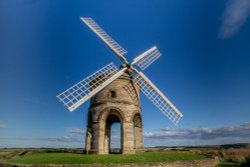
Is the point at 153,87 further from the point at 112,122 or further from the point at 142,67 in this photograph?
the point at 112,122

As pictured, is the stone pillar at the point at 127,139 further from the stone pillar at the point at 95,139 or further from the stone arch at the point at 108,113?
the stone pillar at the point at 95,139

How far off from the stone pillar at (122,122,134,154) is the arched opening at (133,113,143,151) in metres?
2.33

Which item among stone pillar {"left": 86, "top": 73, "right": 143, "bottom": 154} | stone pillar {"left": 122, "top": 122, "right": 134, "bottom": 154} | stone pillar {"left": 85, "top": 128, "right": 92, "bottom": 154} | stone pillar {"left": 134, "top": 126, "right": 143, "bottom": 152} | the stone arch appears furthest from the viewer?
stone pillar {"left": 134, "top": 126, "right": 143, "bottom": 152}

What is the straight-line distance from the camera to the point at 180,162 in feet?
51.5

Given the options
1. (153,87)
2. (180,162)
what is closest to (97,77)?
(153,87)

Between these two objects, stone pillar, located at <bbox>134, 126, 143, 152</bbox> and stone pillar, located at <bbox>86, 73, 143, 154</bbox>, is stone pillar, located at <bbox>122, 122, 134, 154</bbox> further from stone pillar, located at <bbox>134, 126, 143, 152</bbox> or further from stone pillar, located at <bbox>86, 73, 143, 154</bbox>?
stone pillar, located at <bbox>134, 126, 143, 152</bbox>

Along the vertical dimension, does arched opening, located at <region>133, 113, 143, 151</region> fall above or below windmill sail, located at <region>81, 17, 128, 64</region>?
below

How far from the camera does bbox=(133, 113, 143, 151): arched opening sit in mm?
20891

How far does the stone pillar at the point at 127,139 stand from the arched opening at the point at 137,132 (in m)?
2.33

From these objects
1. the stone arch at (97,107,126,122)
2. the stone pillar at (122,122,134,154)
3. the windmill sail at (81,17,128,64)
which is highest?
the windmill sail at (81,17,128,64)

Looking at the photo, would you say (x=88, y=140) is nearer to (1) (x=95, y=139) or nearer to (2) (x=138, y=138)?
(1) (x=95, y=139)

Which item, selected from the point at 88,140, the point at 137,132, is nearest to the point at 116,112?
the point at 137,132

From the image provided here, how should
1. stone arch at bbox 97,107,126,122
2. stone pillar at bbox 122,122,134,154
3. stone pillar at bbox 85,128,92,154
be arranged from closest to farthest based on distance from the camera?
stone pillar at bbox 122,122,134,154
stone arch at bbox 97,107,126,122
stone pillar at bbox 85,128,92,154

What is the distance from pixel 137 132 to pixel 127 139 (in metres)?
3.02
